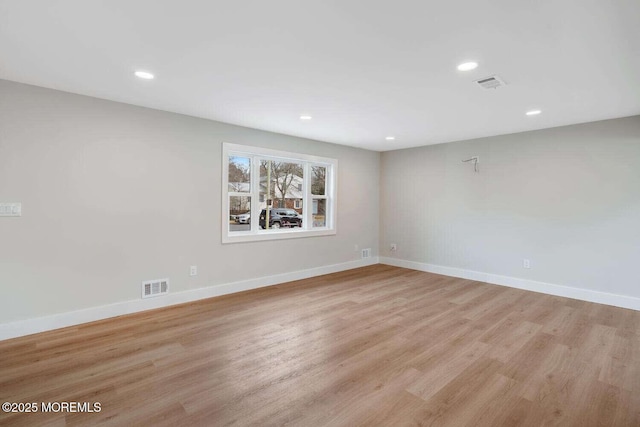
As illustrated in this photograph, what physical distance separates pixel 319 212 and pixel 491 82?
3.58m

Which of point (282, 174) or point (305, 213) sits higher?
point (282, 174)

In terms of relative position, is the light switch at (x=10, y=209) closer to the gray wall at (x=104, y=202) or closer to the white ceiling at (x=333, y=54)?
the gray wall at (x=104, y=202)

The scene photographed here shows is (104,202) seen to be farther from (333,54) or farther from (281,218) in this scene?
(333,54)

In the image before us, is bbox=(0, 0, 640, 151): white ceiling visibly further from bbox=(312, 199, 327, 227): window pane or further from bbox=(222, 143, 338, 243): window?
bbox=(312, 199, 327, 227): window pane

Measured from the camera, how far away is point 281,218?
17.5ft

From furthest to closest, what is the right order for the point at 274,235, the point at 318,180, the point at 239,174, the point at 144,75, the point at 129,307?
the point at 318,180 < the point at 274,235 < the point at 239,174 < the point at 129,307 < the point at 144,75

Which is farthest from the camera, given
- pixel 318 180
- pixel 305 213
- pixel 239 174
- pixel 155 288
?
pixel 318 180

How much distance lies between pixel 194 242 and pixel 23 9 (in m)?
2.77

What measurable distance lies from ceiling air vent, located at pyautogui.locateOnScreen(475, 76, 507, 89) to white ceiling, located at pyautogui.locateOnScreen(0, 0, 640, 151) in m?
0.08

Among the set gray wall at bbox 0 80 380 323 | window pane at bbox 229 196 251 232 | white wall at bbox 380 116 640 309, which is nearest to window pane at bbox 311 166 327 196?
gray wall at bbox 0 80 380 323

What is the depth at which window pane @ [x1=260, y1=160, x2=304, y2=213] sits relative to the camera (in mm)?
5034

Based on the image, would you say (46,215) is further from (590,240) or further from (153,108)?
(590,240)

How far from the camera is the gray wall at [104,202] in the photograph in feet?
9.80

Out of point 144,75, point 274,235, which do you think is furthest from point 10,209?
point 274,235
